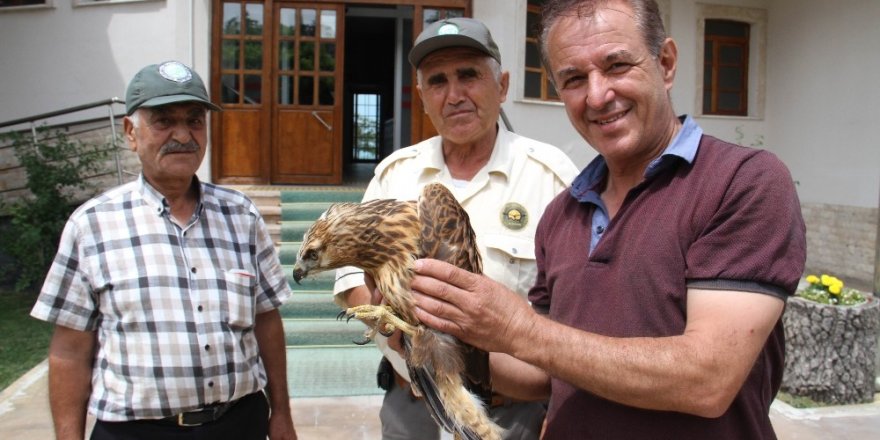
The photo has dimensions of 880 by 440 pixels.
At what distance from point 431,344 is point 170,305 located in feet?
4.13

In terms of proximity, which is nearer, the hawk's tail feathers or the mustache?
the hawk's tail feathers

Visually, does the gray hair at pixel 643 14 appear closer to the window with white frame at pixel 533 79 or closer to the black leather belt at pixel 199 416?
the black leather belt at pixel 199 416

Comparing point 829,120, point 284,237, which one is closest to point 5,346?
point 284,237

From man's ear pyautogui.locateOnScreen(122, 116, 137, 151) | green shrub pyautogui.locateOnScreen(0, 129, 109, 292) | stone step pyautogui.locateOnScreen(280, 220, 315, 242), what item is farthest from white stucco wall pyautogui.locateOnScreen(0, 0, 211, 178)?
man's ear pyautogui.locateOnScreen(122, 116, 137, 151)

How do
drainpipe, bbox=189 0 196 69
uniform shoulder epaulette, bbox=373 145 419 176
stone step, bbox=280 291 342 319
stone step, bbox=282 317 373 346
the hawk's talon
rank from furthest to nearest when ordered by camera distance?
drainpipe, bbox=189 0 196 69 < stone step, bbox=280 291 342 319 < stone step, bbox=282 317 373 346 < uniform shoulder epaulette, bbox=373 145 419 176 < the hawk's talon

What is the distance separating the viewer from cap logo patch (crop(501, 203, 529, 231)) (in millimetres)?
2572

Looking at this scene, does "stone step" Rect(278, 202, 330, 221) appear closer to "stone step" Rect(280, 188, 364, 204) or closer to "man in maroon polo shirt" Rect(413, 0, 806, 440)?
"stone step" Rect(280, 188, 364, 204)

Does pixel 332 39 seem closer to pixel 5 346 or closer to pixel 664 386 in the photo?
pixel 5 346

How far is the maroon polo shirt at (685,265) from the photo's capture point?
138cm

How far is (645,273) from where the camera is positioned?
4.96ft

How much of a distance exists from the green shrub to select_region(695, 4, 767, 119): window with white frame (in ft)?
35.1

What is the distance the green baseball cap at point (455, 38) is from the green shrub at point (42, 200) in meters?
7.92

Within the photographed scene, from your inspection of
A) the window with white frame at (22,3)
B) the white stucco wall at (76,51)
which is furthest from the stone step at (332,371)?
the window with white frame at (22,3)

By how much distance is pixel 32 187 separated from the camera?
8.87 metres
